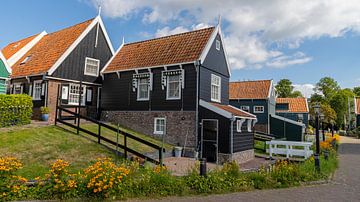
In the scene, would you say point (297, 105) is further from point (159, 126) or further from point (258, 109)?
point (159, 126)

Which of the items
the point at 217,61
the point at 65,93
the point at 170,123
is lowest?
the point at 170,123

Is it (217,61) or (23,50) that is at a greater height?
(23,50)

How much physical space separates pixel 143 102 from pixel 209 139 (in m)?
5.68

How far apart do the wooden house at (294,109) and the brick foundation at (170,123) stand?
30873mm

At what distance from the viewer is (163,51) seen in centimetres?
1856

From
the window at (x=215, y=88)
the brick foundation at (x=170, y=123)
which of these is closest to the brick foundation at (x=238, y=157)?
the brick foundation at (x=170, y=123)

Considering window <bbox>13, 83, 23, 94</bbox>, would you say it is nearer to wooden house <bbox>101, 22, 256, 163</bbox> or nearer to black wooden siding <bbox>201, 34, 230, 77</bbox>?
wooden house <bbox>101, 22, 256, 163</bbox>

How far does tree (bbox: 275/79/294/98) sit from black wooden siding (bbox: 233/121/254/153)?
65.9 meters

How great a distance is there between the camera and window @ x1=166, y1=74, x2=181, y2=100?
16688 millimetres

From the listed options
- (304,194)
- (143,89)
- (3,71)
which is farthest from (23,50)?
(304,194)

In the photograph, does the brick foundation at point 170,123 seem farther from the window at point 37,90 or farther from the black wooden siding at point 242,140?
the window at point 37,90

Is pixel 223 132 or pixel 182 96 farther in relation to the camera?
pixel 182 96

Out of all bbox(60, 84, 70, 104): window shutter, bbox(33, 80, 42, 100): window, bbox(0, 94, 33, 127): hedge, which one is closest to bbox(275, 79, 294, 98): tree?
bbox(60, 84, 70, 104): window shutter

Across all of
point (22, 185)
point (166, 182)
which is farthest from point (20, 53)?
point (166, 182)
